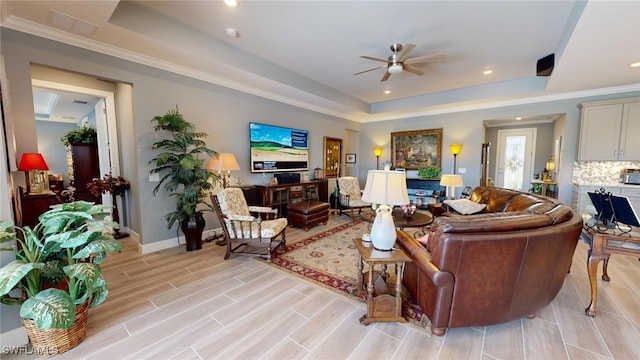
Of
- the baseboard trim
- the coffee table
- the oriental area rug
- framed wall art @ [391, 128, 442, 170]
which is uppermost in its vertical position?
framed wall art @ [391, 128, 442, 170]

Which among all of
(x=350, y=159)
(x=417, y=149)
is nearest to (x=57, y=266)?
(x=350, y=159)

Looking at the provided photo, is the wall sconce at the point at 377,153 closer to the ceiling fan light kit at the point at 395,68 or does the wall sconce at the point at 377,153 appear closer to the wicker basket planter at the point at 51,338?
the ceiling fan light kit at the point at 395,68

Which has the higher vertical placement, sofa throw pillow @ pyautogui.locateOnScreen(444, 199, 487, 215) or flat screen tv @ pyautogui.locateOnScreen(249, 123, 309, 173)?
flat screen tv @ pyautogui.locateOnScreen(249, 123, 309, 173)

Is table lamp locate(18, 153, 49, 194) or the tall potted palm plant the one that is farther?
the tall potted palm plant

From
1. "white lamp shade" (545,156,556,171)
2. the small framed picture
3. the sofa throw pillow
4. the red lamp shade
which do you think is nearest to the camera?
the red lamp shade

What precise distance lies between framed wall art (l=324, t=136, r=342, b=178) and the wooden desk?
5.24m

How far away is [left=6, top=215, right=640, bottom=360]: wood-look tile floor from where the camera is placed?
1744 millimetres

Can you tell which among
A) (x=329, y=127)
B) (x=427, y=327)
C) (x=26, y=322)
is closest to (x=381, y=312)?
(x=427, y=327)

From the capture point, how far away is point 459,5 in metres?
2.52

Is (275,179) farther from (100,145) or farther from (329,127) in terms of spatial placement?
(100,145)

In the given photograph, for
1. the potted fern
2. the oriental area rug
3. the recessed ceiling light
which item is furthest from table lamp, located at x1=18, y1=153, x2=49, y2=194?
the oriental area rug

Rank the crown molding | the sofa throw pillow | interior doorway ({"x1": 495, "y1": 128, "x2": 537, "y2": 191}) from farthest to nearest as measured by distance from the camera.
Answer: interior doorway ({"x1": 495, "y1": 128, "x2": 537, "y2": 191}) < the sofa throw pillow < the crown molding

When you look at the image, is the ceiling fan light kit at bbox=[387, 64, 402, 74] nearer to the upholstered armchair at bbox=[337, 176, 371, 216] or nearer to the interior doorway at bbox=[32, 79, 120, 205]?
the upholstered armchair at bbox=[337, 176, 371, 216]

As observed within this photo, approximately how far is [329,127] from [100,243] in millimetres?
5738
